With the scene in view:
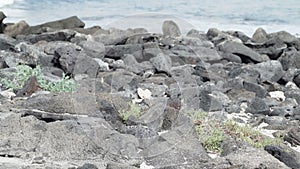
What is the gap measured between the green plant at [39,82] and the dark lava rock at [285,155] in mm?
2244

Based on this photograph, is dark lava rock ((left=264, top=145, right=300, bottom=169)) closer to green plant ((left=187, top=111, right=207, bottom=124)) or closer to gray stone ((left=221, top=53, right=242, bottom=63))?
green plant ((left=187, top=111, right=207, bottom=124))

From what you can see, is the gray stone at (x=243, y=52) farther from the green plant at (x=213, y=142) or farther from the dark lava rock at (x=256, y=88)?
the green plant at (x=213, y=142)

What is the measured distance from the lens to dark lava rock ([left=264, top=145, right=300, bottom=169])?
16.3 feet

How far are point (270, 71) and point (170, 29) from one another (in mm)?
3420

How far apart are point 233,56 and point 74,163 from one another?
8.08 meters

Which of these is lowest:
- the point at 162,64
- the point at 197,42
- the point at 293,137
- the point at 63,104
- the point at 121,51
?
the point at 197,42

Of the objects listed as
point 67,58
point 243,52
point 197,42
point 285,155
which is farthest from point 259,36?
point 285,155

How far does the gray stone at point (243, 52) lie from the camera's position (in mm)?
12352

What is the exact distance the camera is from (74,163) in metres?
4.59

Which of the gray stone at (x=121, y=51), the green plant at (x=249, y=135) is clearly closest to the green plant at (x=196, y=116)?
the green plant at (x=249, y=135)

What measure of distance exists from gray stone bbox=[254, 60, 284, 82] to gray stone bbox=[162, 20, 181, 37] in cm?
278

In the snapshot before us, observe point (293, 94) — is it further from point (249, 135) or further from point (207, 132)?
point (207, 132)

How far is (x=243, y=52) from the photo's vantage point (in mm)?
12555

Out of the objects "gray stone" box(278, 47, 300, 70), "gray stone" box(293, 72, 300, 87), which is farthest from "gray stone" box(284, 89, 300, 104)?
"gray stone" box(278, 47, 300, 70)
